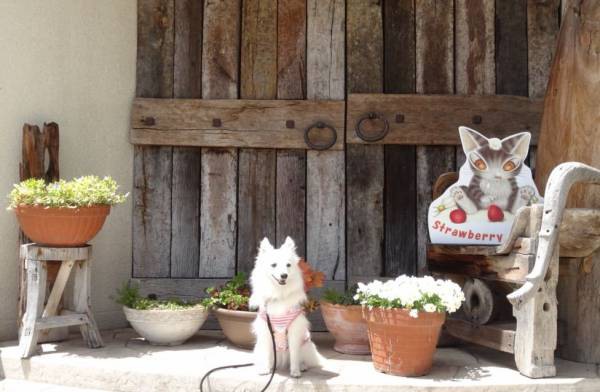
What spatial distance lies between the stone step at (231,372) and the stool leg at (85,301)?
7cm

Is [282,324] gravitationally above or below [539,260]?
below

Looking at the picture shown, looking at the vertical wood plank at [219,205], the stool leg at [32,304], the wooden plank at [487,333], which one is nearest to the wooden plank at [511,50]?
the wooden plank at [487,333]

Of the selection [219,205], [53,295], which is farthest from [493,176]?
[53,295]

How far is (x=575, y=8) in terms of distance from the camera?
371cm

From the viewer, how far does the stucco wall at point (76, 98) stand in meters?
4.08

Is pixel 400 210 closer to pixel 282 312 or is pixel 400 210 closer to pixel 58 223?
pixel 282 312

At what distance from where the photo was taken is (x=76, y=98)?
4461 millimetres

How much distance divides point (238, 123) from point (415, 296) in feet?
6.62

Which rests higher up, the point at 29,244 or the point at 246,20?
the point at 246,20

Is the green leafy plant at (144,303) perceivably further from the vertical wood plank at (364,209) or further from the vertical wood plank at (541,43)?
the vertical wood plank at (541,43)

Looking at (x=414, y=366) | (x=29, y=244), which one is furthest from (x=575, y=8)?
(x=29, y=244)

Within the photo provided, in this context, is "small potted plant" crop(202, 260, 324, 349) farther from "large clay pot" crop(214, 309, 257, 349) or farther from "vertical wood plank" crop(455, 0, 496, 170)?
"vertical wood plank" crop(455, 0, 496, 170)

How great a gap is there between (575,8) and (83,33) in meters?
3.24

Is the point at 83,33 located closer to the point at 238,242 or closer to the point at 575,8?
the point at 238,242
